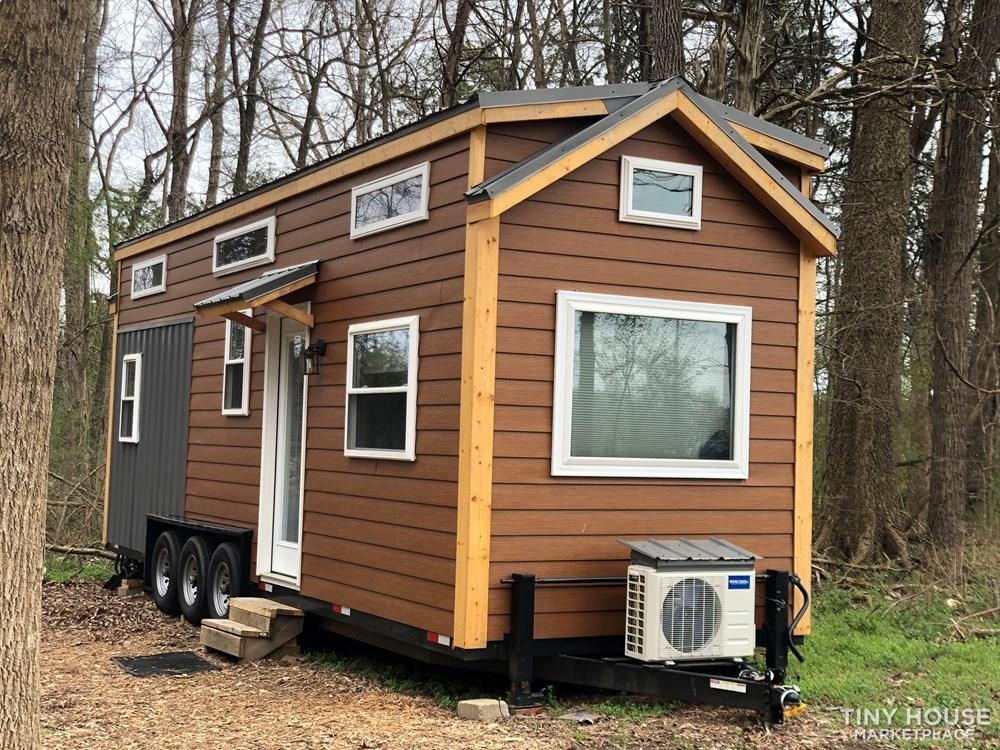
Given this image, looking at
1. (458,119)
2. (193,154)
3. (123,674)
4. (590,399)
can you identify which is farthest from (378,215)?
(193,154)

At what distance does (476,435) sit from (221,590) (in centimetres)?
428

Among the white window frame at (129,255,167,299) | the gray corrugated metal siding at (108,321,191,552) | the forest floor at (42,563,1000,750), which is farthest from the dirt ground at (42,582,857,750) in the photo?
the white window frame at (129,255,167,299)

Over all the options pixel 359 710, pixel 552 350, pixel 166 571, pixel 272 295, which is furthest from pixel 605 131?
pixel 166 571

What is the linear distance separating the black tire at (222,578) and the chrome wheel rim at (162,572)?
1273 millimetres

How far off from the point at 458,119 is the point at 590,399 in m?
1.98

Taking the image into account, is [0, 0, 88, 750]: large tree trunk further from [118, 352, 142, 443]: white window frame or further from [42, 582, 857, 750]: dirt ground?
[118, 352, 142, 443]: white window frame

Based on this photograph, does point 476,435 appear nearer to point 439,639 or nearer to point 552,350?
point 552,350

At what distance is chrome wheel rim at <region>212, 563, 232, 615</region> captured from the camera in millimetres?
9945

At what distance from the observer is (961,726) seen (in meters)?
6.61

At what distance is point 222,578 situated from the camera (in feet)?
32.8

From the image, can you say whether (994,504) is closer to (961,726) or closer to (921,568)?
(921,568)

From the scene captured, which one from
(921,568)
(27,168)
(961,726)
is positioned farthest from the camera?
(921,568)

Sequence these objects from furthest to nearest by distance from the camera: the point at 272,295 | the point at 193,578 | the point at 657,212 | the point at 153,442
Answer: the point at 153,442 < the point at 193,578 < the point at 272,295 < the point at 657,212

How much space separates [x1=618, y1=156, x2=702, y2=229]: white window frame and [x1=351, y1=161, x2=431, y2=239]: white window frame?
1304 millimetres
